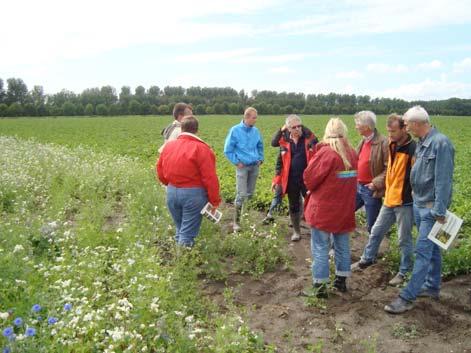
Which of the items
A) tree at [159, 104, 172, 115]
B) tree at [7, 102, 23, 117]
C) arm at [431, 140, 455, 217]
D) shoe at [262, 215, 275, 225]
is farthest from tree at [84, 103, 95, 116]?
arm at [431, 140, 455, 217]

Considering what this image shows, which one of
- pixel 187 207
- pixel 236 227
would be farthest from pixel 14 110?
pixel 187 207

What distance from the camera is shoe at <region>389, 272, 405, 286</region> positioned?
5.59m

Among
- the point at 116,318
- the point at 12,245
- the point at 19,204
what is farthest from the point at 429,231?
the point at 19,204

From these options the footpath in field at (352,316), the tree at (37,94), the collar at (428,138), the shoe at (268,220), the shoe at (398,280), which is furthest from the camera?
the tree at (37,94)

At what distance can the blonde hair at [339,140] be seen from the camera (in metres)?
5.00

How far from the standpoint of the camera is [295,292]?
5406mm

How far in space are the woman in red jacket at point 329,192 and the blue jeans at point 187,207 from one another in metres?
1.41

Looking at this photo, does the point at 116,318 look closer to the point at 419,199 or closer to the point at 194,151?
the point at 194,151

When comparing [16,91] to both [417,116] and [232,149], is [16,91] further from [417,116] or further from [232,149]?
[417,116]

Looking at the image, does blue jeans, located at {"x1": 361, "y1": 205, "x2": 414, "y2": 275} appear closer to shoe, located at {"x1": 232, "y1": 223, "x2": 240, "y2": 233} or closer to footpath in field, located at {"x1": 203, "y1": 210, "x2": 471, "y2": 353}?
footpath in field, located at {"x1": 203, "y1": 210, "x2": 471, "y2": 353}

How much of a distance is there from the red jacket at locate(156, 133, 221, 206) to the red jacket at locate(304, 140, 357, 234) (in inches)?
49.5

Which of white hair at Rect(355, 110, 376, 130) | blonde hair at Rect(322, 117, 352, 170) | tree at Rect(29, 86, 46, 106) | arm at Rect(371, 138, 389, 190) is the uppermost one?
tree at Rect(29, 86, 46, 106)

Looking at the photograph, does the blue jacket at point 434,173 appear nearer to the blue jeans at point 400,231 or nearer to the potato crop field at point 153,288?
the blue jeans at point 400,231

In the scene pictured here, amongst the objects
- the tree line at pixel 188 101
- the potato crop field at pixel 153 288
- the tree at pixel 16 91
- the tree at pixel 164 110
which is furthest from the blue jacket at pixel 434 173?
the tree at pixel 16 91
